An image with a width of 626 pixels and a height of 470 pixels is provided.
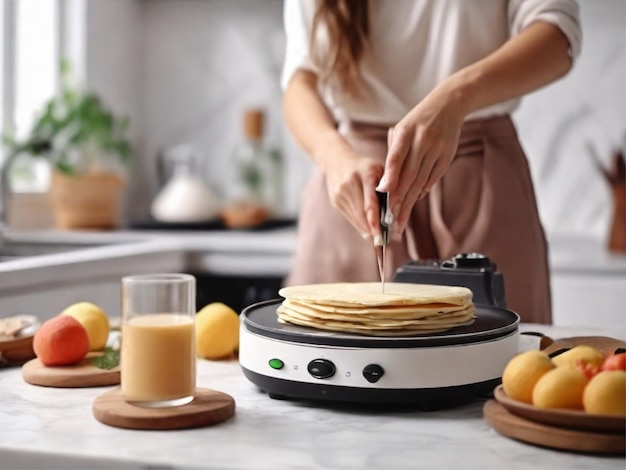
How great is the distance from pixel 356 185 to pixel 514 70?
36 centimetres

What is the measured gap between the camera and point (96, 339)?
4.21 feet

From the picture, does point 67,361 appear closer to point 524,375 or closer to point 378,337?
point 378,337

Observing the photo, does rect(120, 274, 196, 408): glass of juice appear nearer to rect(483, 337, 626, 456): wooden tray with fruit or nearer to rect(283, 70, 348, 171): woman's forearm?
rect(483, 337, 626, 456): wooden tray with fruit

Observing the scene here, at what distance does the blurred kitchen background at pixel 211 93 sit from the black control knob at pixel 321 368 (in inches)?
64.7

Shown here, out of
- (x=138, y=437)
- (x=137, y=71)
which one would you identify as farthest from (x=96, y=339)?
(x=137, y=71)

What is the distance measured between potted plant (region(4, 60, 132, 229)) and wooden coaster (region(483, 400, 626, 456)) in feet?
7.13

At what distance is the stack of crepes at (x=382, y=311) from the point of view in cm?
101

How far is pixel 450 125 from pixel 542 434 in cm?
57

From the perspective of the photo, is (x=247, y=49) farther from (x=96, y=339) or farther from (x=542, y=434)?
(x=542, y=434)

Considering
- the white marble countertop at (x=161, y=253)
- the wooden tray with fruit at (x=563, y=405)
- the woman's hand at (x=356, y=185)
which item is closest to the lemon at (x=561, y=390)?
the wooden tray with fruit at (x=563, y=405)

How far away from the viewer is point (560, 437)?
0.83 meters

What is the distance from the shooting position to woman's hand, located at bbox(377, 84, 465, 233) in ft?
3.98

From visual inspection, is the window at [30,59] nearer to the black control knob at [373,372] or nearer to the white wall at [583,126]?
the white wall at [583,126]

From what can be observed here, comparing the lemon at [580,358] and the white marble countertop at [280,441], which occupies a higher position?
the lemon at [580,358]
